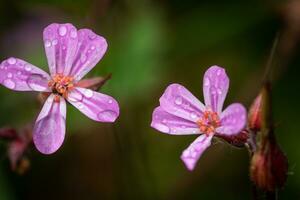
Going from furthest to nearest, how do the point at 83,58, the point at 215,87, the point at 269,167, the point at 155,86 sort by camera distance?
the point at 155,86 < the point at 83,58 < the point at 215,87 < the point at 269,167

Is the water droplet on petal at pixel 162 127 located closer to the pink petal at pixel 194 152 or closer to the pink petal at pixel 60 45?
the pink petal at pixel 194 152

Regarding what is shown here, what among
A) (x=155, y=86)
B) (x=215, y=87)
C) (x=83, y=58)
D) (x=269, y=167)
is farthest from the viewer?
(x=155, y=86)

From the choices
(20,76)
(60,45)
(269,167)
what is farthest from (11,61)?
(269,167)

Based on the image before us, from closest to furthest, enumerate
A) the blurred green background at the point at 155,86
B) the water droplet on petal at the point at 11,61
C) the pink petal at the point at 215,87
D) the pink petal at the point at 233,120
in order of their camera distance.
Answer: the pink petal at the point at 233,120 → the pink petal at the point at 215,87 → the water droplet on petal at the point at 11,61 → the blurred green background at the point at 155,86

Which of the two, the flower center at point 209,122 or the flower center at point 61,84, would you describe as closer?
the flower center at point 209,122

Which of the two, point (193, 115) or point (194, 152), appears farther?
point (193, 115)

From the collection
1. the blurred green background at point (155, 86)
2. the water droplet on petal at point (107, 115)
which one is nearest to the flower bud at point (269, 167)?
the water droplet on petal at point (107, 115)

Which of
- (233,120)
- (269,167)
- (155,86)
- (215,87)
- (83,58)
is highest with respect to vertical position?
(155,86)

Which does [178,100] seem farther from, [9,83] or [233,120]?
[9,83]
